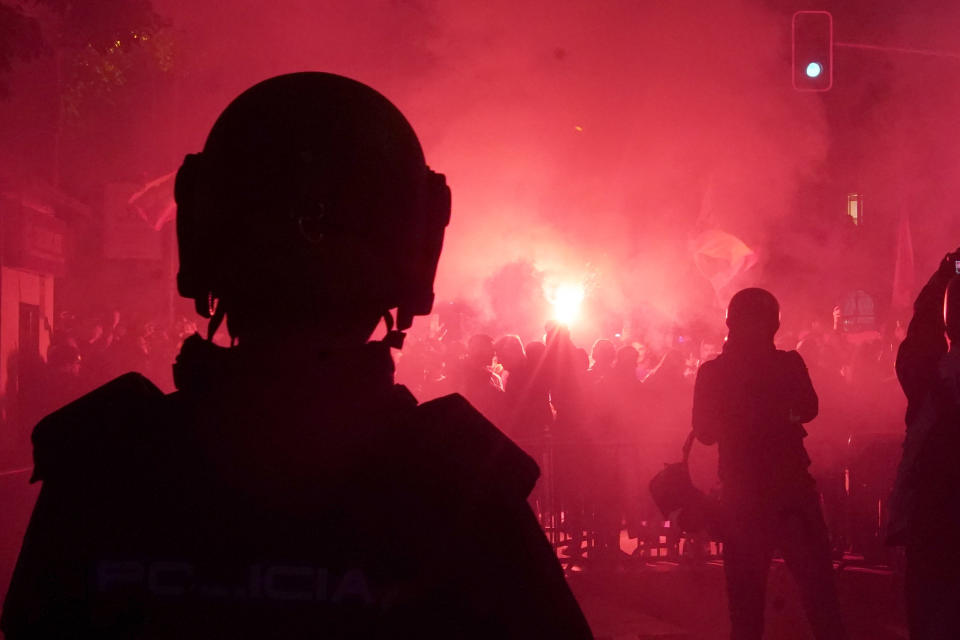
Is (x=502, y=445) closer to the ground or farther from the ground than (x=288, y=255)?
closer to the ground

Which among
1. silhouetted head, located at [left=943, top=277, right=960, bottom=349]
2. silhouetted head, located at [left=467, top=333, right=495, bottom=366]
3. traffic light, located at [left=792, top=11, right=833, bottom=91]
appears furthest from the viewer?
traffic light, located at [left=792, top=11, right=833, bottom=91]

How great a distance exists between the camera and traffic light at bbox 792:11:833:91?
411 inches

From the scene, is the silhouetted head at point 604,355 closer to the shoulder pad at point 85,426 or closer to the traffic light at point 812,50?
the traffic light at point 812,50

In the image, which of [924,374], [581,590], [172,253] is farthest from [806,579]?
[172,253]

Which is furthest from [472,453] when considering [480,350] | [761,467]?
[480,350]

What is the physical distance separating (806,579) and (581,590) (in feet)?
10.7

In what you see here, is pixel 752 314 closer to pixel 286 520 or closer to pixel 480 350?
pixel 286 520

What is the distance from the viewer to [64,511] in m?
1.09

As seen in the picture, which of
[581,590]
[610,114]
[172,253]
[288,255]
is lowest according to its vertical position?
[581,590]

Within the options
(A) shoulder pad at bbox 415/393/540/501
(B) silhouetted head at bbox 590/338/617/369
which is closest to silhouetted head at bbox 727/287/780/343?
(A) shoulder pad at bbox 415/393/540/501

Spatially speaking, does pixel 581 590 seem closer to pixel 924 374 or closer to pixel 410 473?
pixel 924 374

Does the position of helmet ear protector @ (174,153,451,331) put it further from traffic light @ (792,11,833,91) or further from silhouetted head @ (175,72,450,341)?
traffic light @ (792,11,833,91)

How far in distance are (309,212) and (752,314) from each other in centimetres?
374

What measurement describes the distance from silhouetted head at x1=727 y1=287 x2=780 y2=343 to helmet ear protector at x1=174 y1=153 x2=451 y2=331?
3.56m
